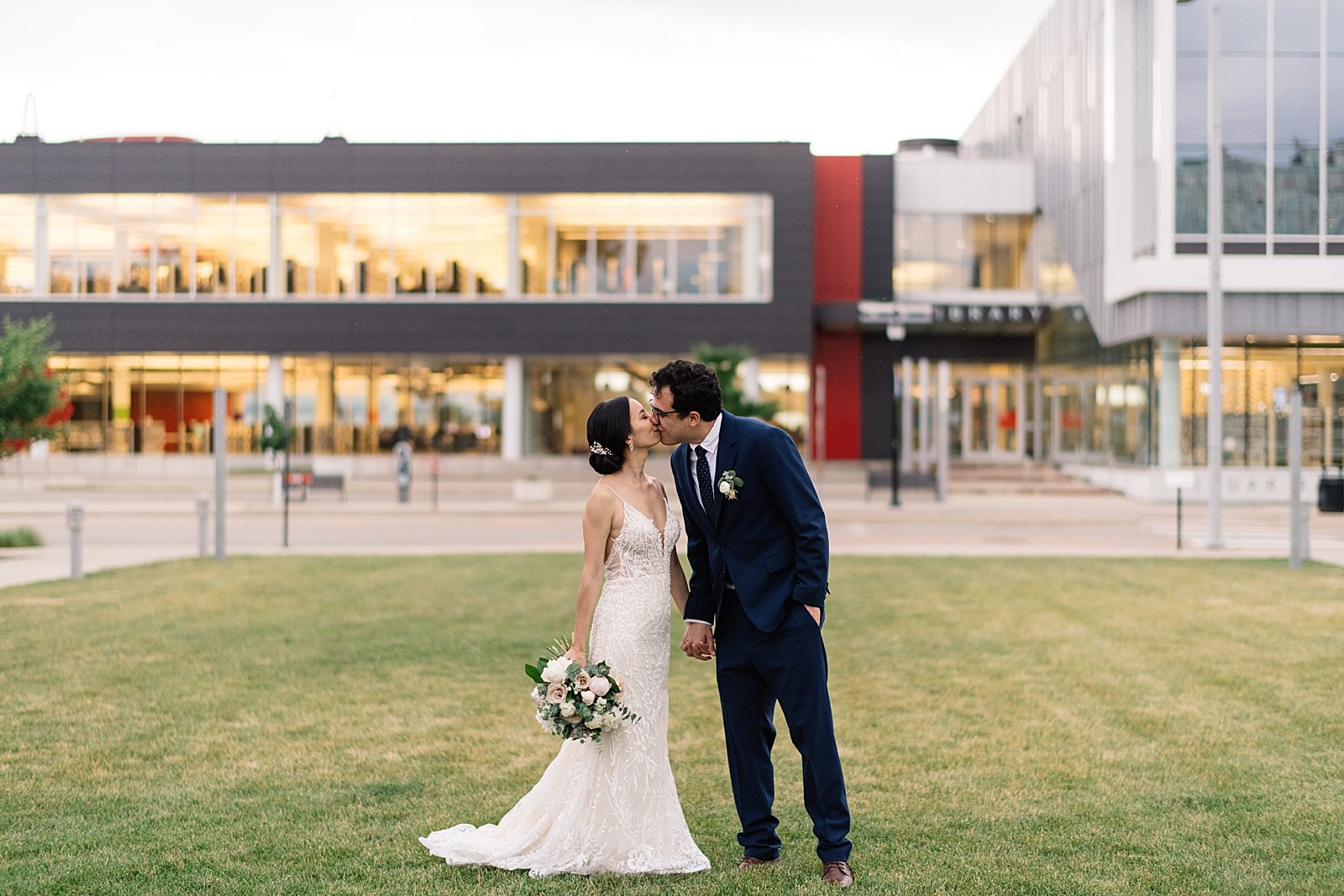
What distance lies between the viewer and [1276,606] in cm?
1364

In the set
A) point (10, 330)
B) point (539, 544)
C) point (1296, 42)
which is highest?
point (1296, 42)

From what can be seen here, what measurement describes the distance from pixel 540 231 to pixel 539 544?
2314 cm

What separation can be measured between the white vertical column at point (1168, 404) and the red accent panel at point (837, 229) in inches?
514

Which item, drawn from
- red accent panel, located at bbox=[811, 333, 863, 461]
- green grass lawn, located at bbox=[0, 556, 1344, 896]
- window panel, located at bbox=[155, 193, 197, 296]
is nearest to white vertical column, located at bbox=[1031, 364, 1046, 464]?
red accent panel, located at bbox=[811, 333, 863, 461]

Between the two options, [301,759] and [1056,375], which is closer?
[301,759]

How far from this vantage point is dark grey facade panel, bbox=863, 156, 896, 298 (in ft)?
148

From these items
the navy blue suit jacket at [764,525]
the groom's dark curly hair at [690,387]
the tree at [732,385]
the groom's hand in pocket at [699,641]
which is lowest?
the groom's hand in pocket at [699,641]

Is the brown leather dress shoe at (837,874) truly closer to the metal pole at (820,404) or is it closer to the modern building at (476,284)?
the modern building at (476,284)

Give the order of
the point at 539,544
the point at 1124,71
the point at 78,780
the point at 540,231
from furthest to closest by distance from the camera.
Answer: the point at 540,231 < the point at 1124,71 < the point at 539,544 < the point at 78,780

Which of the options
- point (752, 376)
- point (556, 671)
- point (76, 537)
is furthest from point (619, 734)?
point (752, 376)

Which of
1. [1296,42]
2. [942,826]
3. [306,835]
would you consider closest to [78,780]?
[306,835]

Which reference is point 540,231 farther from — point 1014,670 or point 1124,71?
point 1014,670

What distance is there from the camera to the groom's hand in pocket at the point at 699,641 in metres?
5.53

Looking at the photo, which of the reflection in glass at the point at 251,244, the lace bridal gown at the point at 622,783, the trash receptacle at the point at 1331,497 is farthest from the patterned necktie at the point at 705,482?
the reflection in glass at the point at 251,244
